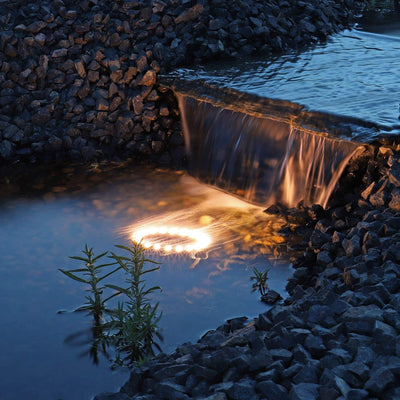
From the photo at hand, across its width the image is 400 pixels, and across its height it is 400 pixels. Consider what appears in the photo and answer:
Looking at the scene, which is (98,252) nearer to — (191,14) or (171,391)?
(171,391)

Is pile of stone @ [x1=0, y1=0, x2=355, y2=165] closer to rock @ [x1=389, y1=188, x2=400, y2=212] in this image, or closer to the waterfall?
the waterfall

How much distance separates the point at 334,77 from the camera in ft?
21.2

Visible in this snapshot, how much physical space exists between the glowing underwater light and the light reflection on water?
88mm

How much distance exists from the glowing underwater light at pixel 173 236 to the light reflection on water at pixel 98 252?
0.09 meters

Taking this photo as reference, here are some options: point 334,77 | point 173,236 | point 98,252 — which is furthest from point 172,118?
point 98,252

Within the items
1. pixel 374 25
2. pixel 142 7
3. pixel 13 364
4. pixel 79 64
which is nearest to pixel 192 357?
pixel 13 364

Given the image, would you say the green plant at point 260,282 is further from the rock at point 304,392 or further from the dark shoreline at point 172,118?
the rock at point 304,392

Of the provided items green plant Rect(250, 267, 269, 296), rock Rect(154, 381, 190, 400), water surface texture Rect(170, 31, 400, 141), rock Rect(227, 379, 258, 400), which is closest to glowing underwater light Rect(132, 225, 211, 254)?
green plant Rect(250, 267, 269, 296)

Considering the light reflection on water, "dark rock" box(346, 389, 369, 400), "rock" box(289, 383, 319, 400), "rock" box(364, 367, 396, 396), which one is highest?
"rock" box(364, 367, 396, 396)

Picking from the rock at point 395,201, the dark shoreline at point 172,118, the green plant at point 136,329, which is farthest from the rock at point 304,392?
the rock at point 395,201

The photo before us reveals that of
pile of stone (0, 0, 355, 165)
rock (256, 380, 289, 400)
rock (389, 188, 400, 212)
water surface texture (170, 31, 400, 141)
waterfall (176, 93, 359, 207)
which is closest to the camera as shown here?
rock (256, 380, 289, 400)

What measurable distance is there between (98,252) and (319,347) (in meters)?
2.56

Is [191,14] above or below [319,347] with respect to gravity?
above

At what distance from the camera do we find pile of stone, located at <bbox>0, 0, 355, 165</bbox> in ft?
22.9
